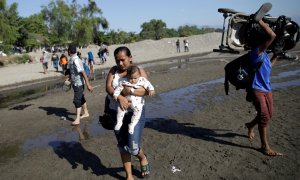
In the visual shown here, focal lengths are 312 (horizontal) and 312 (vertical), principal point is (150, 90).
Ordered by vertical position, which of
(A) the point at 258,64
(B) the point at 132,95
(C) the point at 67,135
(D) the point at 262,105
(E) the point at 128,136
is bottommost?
(C) the point at 67,135

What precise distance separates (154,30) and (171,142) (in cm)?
8371

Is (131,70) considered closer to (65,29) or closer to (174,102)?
(174,102)

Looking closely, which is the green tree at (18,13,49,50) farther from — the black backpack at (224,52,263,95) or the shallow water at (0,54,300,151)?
the black backpack at (224,52,263,95)

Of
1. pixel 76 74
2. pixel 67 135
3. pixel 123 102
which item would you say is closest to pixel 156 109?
pixel 76 74

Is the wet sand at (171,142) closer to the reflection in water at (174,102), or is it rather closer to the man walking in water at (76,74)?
the reflection in water at (174,102)

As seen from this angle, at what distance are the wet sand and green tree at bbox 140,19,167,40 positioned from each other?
3019 inches

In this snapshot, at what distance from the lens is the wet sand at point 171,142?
4.99 m

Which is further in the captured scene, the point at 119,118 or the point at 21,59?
the point at 21,59

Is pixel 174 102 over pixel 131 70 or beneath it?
beneath

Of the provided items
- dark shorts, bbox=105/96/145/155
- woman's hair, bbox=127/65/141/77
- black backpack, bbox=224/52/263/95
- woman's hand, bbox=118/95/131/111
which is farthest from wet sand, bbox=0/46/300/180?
woman's hair, bbox=127/65/141/77

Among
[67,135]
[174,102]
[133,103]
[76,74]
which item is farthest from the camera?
[174,102]

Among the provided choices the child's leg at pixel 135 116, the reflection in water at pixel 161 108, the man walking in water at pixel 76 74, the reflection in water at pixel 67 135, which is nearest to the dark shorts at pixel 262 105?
the child's leg at pixel 135 116

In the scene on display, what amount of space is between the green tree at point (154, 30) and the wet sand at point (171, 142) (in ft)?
252

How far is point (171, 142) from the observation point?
628cm
